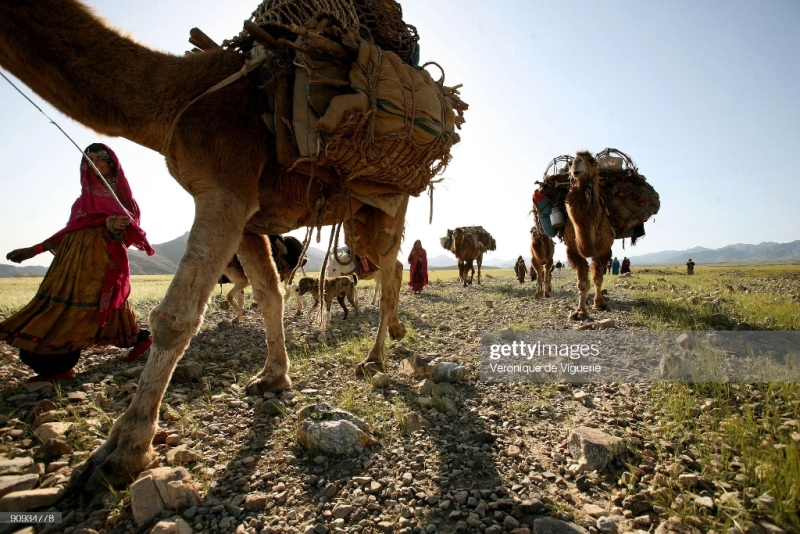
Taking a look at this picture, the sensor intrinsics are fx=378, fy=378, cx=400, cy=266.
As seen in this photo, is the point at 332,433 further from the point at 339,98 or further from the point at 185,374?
the point at 339,98

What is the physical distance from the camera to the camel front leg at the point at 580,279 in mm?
7371

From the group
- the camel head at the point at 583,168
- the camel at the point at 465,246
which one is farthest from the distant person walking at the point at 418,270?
the camel head at the point at 583,168

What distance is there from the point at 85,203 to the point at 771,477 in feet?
17.7

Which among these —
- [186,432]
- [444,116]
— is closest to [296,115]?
[444,116]

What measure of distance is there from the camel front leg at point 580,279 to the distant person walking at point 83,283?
7.12 m

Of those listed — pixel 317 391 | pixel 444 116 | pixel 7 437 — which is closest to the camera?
pixel 7 437

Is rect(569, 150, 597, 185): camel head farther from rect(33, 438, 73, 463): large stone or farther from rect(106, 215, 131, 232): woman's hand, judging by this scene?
rect(33, 438, 73, 463): large stone

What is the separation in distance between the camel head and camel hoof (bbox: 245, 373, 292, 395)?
651 cm

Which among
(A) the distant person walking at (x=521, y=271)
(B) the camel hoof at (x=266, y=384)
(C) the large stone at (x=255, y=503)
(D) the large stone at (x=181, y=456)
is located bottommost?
(C) the large stone at (x=255, y=503)

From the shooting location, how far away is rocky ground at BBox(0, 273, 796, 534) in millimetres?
1806

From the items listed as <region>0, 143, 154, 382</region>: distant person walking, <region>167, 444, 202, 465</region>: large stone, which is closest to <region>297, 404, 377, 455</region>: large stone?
<region>167, 444, 202, 465</region>: large stone

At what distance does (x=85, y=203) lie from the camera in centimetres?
369

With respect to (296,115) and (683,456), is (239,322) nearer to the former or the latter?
(296,115)

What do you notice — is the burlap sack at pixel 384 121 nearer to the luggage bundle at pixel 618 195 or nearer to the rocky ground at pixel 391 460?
the rocky ground at pixel 391 460
